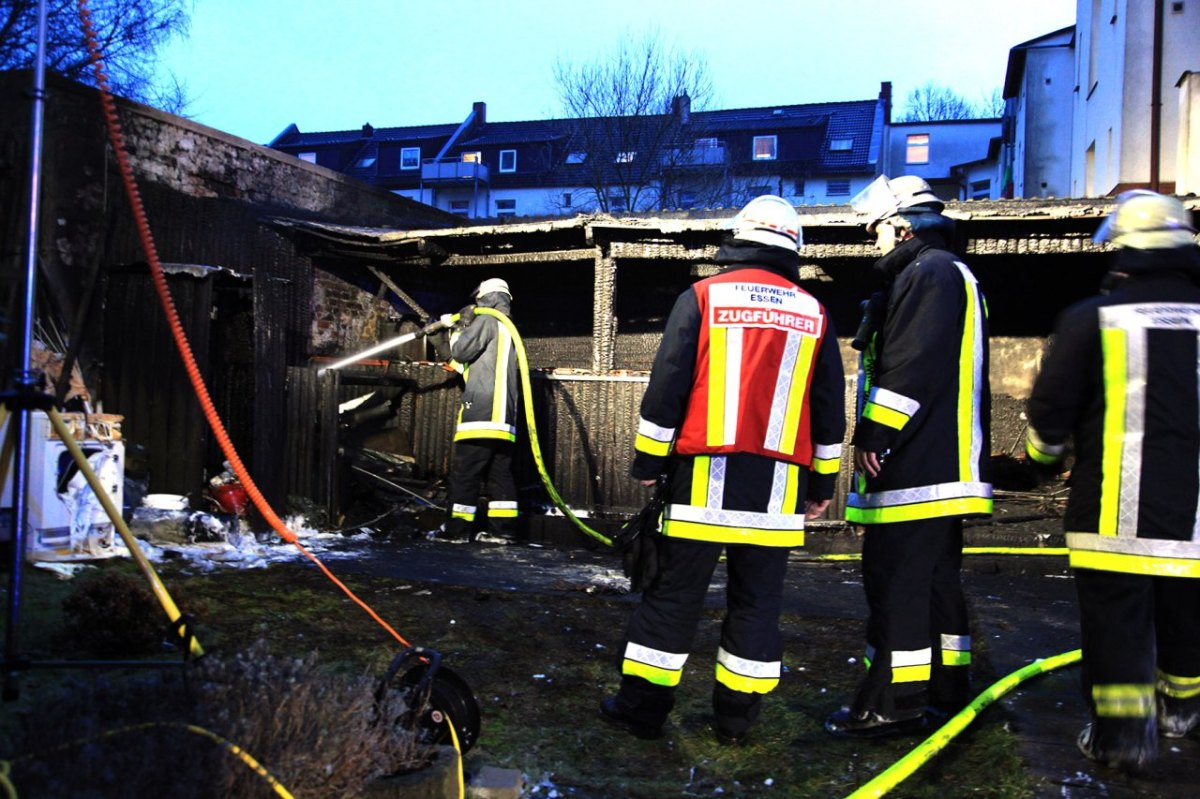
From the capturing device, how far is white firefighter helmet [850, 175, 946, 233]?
3.94m

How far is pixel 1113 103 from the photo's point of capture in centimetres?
1525

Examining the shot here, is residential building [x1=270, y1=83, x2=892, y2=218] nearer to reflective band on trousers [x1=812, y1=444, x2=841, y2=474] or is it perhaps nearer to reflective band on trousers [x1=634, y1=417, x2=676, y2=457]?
reflective band on trousers [x1=812, y1=444, x2=841, y2=474]

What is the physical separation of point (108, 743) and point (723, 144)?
33879 mm

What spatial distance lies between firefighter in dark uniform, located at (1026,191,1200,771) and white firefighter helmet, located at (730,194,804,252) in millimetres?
1028

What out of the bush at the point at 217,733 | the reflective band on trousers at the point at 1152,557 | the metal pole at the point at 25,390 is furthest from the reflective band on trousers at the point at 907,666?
the metal pole at the point at 25,390

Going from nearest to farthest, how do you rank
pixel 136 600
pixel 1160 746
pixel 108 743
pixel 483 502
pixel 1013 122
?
1. pixel 108 743
2. pixel 1160 746
3. pixel 136 600
4. pixel 483 502
5. pixel 1013 122

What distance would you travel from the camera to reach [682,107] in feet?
98.2

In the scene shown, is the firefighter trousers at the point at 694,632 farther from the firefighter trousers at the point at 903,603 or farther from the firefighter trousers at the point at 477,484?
the firefighter trousers at the point at 477,484

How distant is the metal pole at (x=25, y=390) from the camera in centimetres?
264

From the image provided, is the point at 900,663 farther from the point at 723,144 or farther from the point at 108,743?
the point at 723,144

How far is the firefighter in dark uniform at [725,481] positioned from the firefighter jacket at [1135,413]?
Answer: 0.92 m

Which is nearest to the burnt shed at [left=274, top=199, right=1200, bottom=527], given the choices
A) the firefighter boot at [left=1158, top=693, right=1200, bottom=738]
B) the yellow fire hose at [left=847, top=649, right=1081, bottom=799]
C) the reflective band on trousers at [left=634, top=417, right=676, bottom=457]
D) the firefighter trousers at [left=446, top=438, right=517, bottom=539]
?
the firefighter trousers at [left=446, top=438, right=517, bottom=539]

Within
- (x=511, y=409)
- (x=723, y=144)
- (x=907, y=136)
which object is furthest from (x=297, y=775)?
(x=907, y=136)

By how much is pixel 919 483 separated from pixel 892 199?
3.98 feet
